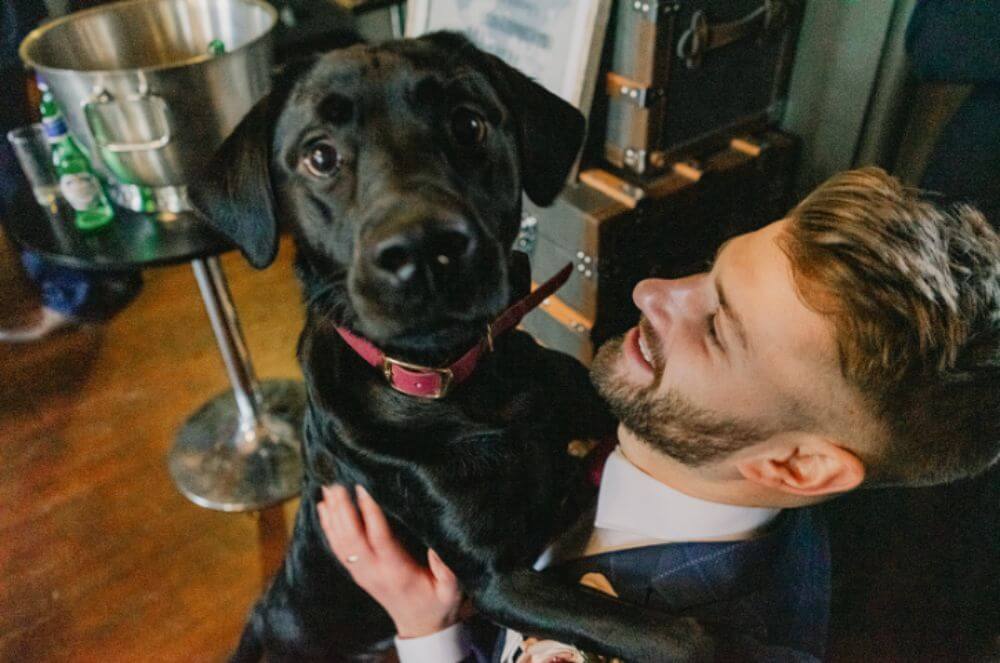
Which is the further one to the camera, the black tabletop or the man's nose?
the black tabletop

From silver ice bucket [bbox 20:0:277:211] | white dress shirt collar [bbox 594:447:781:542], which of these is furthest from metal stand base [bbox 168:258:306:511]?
white dress shirt collar [bbox 594:447:781:542]

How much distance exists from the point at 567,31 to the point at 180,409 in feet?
5.25

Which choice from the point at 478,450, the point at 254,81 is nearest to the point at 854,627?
the point at 478,450

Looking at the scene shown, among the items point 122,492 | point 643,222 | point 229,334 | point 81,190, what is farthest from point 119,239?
point 643,222

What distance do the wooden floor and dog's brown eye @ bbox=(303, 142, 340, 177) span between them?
3.82ft

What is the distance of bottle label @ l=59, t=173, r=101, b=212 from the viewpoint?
134 cm

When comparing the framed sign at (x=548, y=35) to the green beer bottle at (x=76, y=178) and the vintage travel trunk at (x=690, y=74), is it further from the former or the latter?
the green beer bottle at (x=76, y=178)

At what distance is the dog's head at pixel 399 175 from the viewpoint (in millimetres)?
815

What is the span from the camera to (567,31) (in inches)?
54.8

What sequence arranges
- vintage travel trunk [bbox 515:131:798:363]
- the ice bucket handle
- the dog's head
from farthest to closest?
vintage travel trunk [bbox 515:131:798:363] < the ice bucket handle < the dog's head

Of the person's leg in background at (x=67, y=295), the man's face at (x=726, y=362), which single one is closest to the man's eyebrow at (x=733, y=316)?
the man's face at (x=726, y=362)

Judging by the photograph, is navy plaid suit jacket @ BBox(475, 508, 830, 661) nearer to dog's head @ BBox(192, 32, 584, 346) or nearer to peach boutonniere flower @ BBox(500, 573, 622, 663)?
peach boutonniere flower @ BBox(500, 573, 622, 663)

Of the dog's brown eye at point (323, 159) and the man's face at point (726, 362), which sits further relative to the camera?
the dog's brown eye at point (323, 159)

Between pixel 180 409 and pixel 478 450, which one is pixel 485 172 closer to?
pixel 478 450
